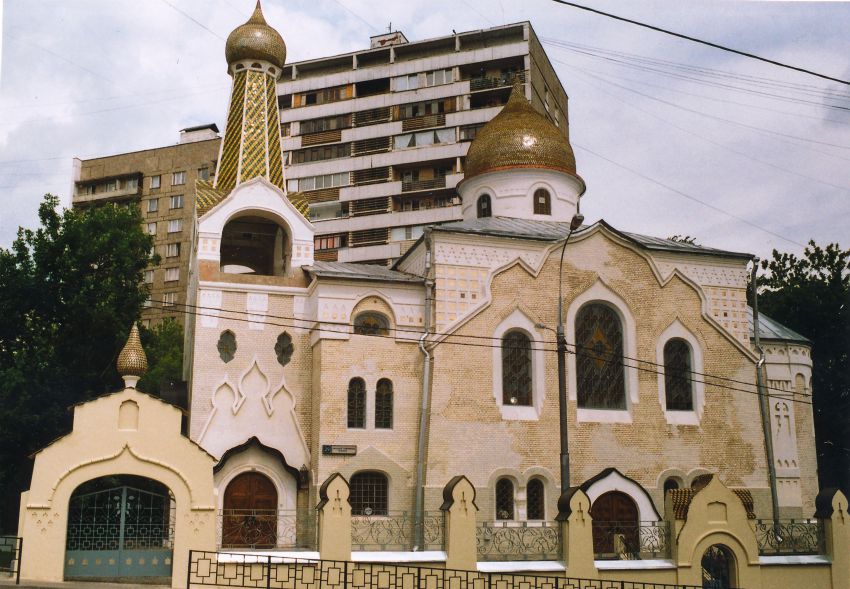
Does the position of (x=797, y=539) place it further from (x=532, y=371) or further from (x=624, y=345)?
(x=532, y=371)

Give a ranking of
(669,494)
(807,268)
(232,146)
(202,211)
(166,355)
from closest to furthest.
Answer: (669,494) < (202,211) < (232,146) < (807,268) < (166,355)

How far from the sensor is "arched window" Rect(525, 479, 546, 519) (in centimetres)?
2259

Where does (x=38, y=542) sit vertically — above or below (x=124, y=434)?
below

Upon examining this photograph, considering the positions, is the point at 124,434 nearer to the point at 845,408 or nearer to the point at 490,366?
the point at 490,366

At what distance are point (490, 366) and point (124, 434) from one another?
382 inches

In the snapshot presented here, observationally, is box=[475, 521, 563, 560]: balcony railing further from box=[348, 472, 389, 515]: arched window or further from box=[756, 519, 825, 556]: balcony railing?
box=[756, 519, 825, 556]: balcony railing

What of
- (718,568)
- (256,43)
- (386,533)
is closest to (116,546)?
(386,533)

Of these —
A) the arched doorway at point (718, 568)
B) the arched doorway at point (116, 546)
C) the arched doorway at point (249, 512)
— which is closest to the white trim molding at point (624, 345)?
the arched doorway at point (718, 568)

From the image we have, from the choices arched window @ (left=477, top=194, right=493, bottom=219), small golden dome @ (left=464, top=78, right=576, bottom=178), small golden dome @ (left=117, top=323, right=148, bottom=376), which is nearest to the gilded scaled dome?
small golden dome @ (left=464, top=78, right=576, bottom=178)

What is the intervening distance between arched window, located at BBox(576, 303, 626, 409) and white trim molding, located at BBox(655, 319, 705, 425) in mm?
1076

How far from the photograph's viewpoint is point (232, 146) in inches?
1048

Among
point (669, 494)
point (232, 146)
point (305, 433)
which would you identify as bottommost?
point (669, 494)

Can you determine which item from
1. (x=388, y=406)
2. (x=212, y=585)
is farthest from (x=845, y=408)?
(x=212, y=585)

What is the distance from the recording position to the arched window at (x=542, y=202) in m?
28.4
